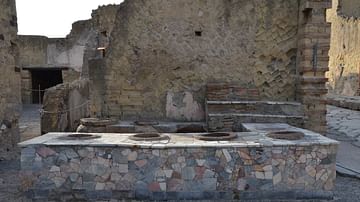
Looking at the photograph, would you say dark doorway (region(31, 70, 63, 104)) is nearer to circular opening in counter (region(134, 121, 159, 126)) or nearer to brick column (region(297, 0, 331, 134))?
circular opening in counter (region(134, 121, 159, 126))

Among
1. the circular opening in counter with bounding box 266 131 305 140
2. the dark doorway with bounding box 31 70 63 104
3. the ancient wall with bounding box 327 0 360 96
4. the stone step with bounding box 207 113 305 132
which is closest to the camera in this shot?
the circular opening in counter with bounding box 266 131 305 140

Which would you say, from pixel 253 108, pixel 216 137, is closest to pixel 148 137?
pixel 216 137

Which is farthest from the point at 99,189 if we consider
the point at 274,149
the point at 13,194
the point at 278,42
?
the point at 278,42

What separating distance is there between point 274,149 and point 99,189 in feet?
6.92

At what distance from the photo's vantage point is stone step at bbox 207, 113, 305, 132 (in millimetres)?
5395

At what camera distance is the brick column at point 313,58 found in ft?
18.4

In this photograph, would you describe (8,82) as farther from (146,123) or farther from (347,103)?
(347,103)

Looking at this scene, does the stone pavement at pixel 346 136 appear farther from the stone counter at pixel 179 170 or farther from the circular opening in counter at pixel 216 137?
the circular opening in counter at pixel 216 137

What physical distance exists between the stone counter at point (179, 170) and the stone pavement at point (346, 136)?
1.53m

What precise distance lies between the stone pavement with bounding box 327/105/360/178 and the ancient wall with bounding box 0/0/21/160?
18.9ft

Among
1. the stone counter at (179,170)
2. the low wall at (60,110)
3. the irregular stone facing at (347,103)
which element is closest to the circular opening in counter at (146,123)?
the stone counter at (179,170)

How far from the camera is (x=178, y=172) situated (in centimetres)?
377

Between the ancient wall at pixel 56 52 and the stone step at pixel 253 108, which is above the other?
the ancient wall at pixel 56 52

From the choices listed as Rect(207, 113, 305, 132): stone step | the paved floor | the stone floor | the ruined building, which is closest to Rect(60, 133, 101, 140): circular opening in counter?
the stone floor
